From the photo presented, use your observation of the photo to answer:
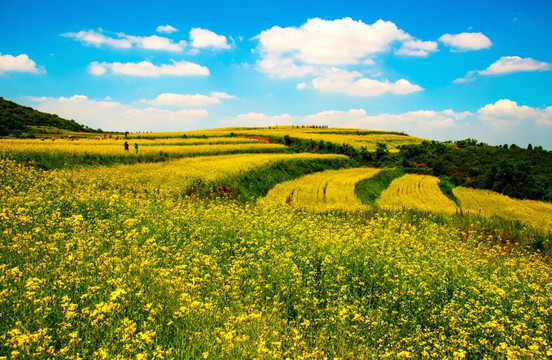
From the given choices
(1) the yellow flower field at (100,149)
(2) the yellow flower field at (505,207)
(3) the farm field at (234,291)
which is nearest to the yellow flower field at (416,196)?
(2) the yellow flower field at (505,207)

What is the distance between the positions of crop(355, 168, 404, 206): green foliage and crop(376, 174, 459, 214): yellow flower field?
403mm

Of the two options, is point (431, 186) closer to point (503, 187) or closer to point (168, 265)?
point (503, 187)

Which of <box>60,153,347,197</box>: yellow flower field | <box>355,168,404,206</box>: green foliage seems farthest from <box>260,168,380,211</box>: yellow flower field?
<box>60,153,347,197</box>: yellow flower field

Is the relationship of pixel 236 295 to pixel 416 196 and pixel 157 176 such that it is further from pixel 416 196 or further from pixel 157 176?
pixel 416 196

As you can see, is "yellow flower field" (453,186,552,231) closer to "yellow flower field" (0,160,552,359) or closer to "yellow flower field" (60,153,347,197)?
"yellow flower field" (0,160,552,359)

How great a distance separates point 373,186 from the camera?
2383cm

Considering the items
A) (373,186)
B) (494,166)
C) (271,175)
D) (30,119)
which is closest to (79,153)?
(271,175)

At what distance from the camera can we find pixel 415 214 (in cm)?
1644

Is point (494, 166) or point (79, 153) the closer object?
point (79, 153)

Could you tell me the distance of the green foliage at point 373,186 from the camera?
69.0 ft

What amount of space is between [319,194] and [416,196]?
23.5 ft

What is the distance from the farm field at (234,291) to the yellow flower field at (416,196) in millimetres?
5645

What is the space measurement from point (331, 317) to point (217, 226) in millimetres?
5231

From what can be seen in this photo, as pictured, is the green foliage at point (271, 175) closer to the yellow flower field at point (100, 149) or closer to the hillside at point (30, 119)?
the yellow flower field at point (100, 149)
